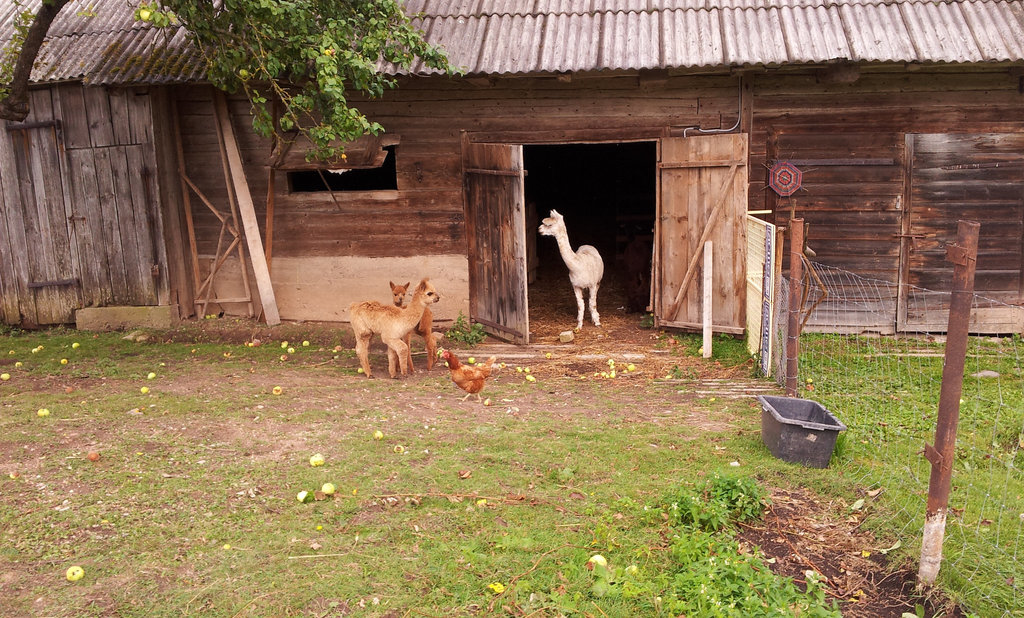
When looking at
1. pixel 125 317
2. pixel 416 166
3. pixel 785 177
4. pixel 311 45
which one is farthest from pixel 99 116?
pixel 785 177

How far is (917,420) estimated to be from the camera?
6.46 m

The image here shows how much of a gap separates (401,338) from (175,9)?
3.82 meters

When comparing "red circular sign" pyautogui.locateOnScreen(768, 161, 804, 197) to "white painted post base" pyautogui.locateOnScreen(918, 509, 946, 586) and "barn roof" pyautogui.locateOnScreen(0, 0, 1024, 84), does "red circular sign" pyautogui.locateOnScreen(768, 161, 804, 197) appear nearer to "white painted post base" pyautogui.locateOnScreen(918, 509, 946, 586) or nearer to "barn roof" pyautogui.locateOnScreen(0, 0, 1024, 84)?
"barn roof" pyautogui.locateOnScreen(0, 0, 1024, 84)

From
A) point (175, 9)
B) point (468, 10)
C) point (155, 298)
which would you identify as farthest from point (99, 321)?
point (468, 10)

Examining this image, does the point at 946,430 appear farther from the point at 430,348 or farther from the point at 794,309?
the point at 430,348

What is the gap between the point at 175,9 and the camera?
292 inches

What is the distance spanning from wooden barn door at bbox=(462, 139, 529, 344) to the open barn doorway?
634mm

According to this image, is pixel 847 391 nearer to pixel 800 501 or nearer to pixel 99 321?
pixel 800 501

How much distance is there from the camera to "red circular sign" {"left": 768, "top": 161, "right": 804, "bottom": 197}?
945 centimetres

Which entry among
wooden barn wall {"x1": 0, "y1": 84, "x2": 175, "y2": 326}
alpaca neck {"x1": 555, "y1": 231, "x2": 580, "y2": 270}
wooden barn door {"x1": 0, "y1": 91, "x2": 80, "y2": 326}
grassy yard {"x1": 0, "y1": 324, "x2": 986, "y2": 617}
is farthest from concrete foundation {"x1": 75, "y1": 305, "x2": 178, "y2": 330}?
alpaca neck {"x1": 555, "y1": 231, "x2": 580, "y2": 270}

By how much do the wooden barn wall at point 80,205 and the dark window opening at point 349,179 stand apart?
1995mm

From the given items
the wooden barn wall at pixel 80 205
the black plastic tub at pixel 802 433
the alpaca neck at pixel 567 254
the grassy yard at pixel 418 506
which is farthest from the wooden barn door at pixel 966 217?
the wooden barn wall at pixel 80 205

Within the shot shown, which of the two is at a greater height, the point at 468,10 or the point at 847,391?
the point at 468,10

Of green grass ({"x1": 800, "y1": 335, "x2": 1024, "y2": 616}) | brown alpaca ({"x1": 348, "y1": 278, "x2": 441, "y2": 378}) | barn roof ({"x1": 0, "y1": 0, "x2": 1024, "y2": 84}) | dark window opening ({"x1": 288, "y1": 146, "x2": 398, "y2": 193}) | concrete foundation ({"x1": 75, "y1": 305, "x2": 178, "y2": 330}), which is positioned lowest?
green grass ({"x1": 800, "y1": 335, "x2": 1024, "y2": 616})
